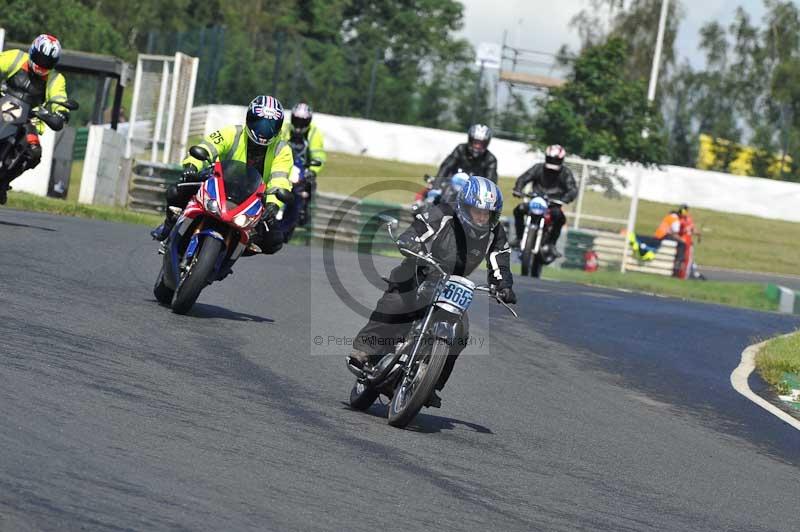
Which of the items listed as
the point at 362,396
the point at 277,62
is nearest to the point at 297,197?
the point at 362,396

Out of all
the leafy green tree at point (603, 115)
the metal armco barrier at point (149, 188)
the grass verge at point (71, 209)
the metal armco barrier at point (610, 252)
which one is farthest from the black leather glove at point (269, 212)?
the leafy green tree at point (603, 115)

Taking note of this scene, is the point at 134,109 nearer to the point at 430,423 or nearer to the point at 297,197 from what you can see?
the point at 297,197

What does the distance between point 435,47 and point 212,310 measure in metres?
68.5

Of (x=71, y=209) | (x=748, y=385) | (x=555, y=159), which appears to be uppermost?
(x=555, y=159)

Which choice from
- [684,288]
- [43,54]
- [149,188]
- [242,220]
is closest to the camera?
[242,220]

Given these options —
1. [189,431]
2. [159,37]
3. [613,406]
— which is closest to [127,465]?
[189,431]

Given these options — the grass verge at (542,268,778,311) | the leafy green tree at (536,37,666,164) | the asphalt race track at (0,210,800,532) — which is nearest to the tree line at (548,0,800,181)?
the leafy green tree at (536,37,666,164)

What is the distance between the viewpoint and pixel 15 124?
15.6m

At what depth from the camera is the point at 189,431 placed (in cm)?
736

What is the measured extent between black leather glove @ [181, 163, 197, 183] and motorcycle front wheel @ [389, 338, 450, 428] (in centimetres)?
354

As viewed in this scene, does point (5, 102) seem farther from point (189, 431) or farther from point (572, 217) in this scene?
point (572, 217)

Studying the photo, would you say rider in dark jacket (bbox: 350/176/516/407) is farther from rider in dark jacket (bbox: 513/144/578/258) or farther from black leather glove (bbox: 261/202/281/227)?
rider in dark jacket (bbox: 513/144/578/258)

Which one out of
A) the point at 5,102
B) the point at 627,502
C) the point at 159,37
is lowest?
the point at 627,502

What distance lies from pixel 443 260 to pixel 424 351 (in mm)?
585
